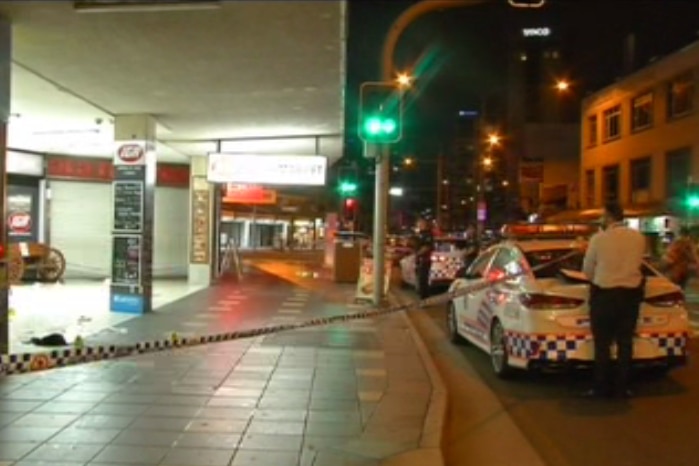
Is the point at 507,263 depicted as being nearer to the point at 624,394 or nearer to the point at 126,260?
the point at 624,394

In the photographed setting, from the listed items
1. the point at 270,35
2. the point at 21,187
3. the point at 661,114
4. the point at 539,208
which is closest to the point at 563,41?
the point at 539,208

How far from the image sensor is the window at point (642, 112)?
130 feet

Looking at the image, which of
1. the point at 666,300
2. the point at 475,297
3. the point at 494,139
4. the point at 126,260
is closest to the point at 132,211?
the point at 126,260

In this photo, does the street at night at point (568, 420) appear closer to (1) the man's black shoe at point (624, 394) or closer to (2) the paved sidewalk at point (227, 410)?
(1) the man's black shoe at point (624, 394)

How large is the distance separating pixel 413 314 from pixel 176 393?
923 centimetres

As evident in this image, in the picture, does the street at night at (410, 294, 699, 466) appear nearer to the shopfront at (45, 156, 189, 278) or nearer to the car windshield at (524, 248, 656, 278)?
the car windshield at (524, 248, 656, 278)

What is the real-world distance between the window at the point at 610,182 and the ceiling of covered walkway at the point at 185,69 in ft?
92.9

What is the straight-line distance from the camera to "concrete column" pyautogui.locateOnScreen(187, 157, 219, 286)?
2323cm

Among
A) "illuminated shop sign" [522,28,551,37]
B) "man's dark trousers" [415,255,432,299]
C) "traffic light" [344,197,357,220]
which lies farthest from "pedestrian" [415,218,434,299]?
"illuminated shop sign" [522,28,551,37]

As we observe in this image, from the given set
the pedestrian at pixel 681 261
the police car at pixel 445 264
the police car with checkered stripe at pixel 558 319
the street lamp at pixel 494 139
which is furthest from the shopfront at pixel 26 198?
the street lamp at pixel 494 139

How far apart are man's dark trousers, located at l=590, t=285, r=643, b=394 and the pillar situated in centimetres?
905

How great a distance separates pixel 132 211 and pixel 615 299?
978 centimetres

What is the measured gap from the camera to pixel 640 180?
4112cm

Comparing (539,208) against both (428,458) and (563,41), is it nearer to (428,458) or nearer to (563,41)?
(563,41)
